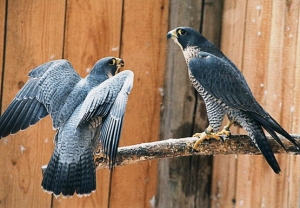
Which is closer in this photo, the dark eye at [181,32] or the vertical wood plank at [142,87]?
the dark eye at [181,32]

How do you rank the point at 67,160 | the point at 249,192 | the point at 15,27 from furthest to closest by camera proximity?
1. the point at 15,27
2. the point at 249,192
3. the point at 67,160

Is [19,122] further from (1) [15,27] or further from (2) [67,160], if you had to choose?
(1) [15,27]

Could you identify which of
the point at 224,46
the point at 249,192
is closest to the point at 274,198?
the point at 249,192

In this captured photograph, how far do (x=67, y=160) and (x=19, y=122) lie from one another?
0.35 meters

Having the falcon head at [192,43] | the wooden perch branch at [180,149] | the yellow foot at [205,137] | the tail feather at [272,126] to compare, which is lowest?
the wooden perch branch at [180,149]

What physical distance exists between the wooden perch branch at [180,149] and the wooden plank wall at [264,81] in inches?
12.5

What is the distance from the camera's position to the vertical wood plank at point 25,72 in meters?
4.09

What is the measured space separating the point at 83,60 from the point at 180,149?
118cm

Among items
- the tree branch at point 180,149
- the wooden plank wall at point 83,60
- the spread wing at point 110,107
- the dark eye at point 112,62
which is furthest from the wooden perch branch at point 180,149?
the wooden plank wall at point 83,60

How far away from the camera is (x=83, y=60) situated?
13.6 ft

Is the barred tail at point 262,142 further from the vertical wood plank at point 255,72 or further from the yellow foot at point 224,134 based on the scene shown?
the vertical wood plank at point 255,72

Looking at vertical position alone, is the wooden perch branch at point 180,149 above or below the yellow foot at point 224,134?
below

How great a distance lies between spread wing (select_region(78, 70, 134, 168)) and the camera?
2768 mm

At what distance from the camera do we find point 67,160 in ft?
9.81
